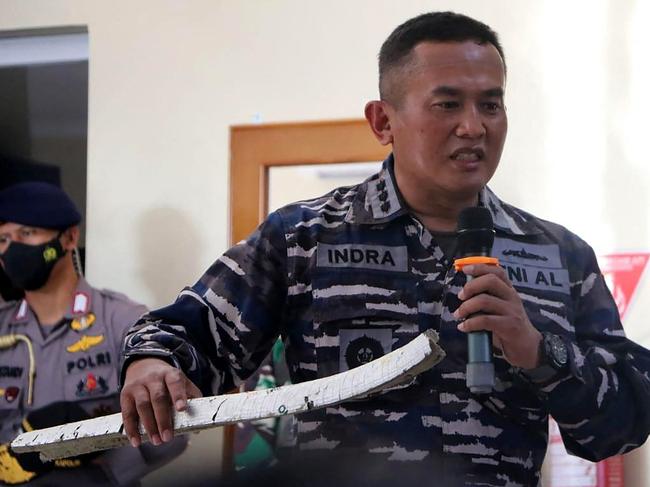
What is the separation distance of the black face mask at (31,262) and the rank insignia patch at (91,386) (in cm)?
36

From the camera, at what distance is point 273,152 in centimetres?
279

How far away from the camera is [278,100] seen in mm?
2814

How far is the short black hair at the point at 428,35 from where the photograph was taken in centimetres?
130

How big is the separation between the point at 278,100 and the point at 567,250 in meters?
1.70

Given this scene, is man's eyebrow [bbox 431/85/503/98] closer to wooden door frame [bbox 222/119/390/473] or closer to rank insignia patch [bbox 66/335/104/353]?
wooden door frame [bbox 222/119/390/473]

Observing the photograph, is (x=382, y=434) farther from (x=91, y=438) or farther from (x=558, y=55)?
(x=558, y=55)

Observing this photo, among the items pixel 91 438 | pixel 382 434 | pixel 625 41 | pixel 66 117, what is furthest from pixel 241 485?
pixel 66 117

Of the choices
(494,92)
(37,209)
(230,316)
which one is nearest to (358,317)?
(230,316)

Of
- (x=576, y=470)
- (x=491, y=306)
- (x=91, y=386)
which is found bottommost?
(x=576, y=470)

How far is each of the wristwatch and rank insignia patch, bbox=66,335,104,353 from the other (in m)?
1.75

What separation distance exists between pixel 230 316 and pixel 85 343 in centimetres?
153

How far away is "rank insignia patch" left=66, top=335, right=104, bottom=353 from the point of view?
8.37ft

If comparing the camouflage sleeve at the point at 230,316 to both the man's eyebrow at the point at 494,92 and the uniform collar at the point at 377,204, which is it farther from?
the man's eyebrow at the point at 494,92

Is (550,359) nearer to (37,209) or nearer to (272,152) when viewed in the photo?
(272,152)
